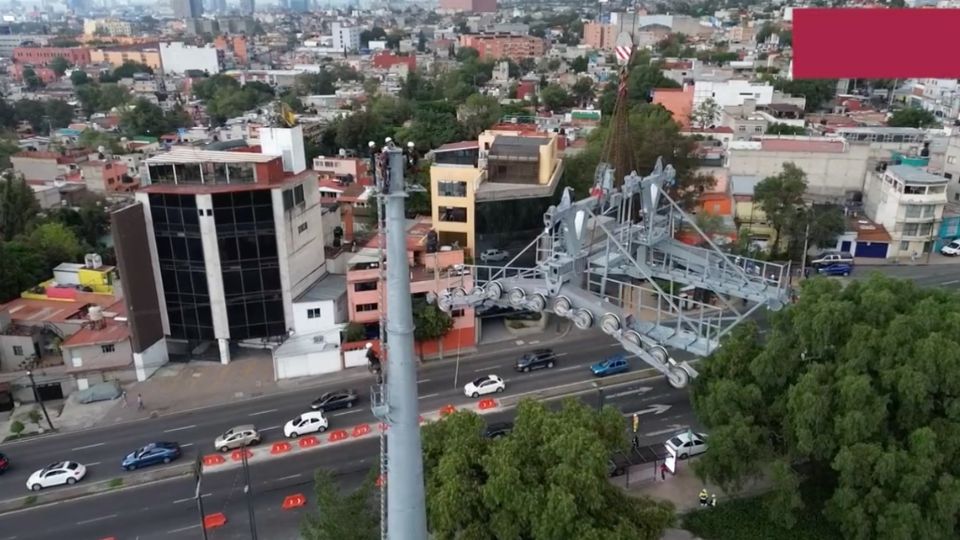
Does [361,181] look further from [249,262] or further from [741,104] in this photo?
[741,104]

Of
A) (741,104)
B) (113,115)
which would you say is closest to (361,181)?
(741,104)

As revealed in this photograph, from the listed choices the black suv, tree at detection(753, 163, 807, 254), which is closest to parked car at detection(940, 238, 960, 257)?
tree at detection(753, 163, 807, 254)

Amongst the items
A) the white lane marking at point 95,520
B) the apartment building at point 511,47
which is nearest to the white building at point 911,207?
the white lane marking at point 95,520

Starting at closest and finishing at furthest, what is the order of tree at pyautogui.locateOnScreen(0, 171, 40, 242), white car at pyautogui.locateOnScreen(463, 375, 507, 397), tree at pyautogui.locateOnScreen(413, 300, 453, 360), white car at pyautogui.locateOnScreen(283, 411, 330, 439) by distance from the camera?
white car at pyautogui.locateOnScreen(283, 411, 330, 439) → white car at pyautogui.locateOnScreen(463, 375, 507, 397) → tree at pyautogui.locateOnScreen(413, 300, 453, 360) → tree at pyautogui.locateOnScreen(0, 171, 40, 242)

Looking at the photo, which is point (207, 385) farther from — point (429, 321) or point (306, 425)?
point (429, 321)

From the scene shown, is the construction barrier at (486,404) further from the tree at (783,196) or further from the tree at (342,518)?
the tree at (783,196)

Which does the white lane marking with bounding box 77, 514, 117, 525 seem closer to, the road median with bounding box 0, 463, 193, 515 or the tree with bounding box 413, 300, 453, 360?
the road median with bounding box 0, 463, 193, 515
